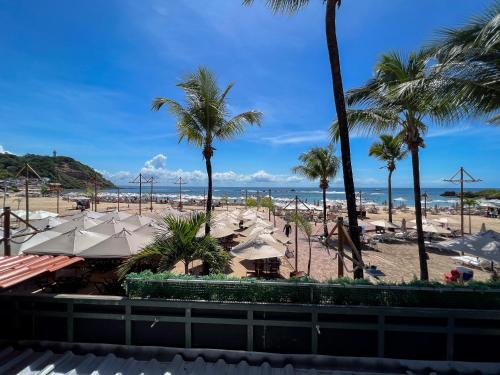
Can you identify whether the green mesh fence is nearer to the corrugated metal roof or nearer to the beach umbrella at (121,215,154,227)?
the corrugated metal roof

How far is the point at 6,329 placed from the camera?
4.09m

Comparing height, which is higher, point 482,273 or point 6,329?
point 6,329

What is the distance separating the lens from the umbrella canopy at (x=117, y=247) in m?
7.43

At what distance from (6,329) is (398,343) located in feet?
19.2

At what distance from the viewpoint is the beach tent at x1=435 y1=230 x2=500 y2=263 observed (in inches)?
328

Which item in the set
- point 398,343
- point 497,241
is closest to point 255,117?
point 398,343

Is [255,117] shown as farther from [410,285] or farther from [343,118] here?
[410,285]

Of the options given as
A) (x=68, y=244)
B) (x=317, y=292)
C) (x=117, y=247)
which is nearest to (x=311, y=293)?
(x=317, y=292)

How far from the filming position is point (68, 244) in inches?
304

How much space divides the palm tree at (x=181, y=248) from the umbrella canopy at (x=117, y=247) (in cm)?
141

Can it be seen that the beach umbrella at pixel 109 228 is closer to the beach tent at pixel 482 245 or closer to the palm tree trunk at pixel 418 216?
the palm tree trunk at pixel 418 216

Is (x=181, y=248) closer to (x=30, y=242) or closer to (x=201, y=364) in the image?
(x=201, y=364)

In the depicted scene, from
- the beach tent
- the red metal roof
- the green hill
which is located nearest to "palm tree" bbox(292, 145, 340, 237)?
the beach tent

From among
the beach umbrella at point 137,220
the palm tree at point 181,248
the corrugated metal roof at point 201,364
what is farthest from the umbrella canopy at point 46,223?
the corrugated metal roof at point 201,364
